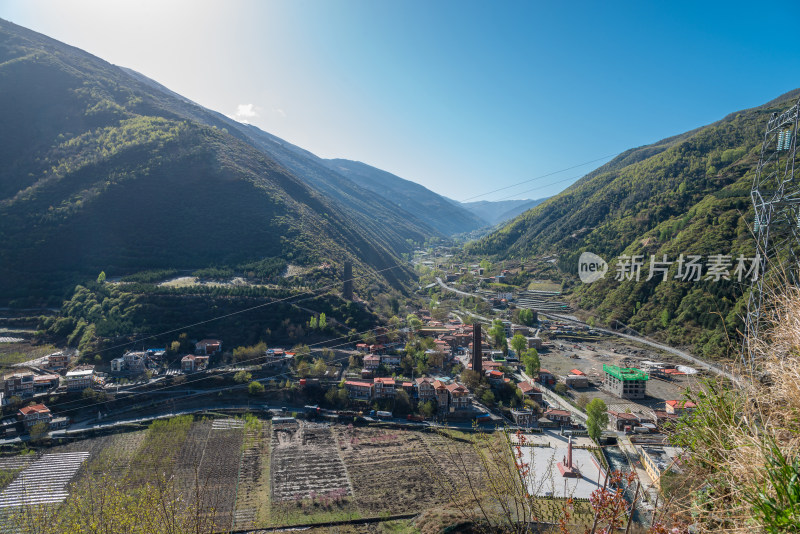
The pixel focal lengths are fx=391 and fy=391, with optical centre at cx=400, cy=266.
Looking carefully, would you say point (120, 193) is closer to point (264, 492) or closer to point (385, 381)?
point (385, 381)

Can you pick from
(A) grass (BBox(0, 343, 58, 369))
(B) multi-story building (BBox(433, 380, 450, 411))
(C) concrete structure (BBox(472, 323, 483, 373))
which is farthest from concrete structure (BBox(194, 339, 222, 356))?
(C) concrete structure (BBox(472, 323, 483, 373))

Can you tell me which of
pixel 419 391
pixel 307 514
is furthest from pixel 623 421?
pixel 307 514

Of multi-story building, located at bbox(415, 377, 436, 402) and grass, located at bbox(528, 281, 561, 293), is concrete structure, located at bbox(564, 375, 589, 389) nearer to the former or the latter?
multi-story building, located at bbox(415, 377, 436, 402)

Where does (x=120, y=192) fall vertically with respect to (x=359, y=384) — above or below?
above

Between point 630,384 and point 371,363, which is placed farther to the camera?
point 371,363

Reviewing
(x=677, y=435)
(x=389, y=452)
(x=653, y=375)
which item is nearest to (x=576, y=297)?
(x=653, y=375)

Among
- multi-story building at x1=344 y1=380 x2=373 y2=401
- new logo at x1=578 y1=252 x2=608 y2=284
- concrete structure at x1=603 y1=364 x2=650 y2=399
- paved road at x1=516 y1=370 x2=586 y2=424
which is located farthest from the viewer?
new logo at x1=578 y1=252 x2=608 y2=284

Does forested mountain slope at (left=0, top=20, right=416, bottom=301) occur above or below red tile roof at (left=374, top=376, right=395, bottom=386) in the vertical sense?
above

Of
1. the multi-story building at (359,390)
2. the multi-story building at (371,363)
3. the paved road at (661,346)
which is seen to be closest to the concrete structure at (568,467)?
the multi-story building at (359,390)

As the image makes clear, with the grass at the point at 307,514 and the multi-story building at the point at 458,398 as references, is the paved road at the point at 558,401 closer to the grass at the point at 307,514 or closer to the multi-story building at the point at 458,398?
the multi-story building at the point at 458,398
